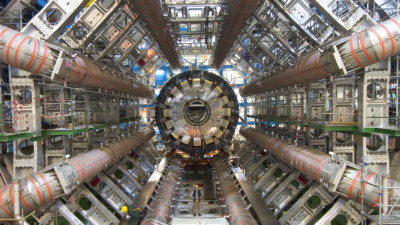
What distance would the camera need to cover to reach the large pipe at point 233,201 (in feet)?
20.1

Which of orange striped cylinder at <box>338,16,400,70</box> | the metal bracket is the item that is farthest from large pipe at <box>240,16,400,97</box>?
the metal bracket

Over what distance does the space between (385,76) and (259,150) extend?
317 inches

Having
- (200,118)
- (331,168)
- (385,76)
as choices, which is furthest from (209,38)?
(331,168)

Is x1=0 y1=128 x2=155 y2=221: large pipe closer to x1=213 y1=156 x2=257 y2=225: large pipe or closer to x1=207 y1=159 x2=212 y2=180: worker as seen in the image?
x1=213 y1=156 x2=257 y2=225: large pipe

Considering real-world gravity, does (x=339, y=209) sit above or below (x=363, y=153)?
below

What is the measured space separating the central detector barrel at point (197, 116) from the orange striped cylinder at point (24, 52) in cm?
661

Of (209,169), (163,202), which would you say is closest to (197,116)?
(209,169)

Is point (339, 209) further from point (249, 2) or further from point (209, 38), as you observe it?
point (209, 38)

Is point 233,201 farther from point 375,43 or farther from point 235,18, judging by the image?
point 235,18

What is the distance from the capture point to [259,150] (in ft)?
45.3

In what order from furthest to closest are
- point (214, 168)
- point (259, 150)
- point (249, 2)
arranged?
point (259, 150)
point (214, 168)
point (249, 2)

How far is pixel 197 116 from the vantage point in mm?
12203

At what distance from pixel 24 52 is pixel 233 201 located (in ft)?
18.6

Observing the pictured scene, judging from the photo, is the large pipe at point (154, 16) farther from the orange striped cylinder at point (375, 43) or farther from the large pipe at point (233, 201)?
the large pipe at point (233, 201)
